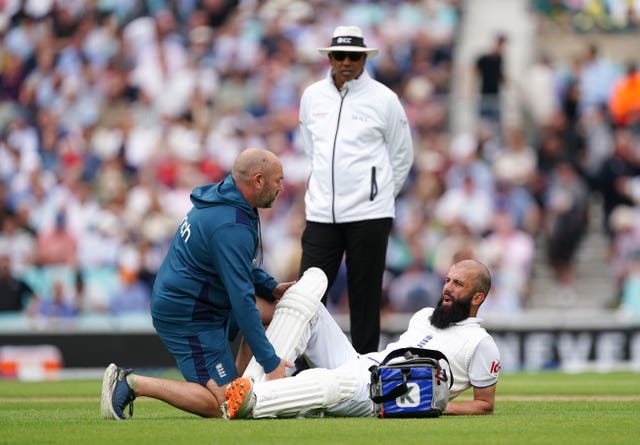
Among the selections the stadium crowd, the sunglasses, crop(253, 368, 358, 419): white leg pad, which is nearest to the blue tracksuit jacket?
crop(253, 368, 358, 419): white leg pad

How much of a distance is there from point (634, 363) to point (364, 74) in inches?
319

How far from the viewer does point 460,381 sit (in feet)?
28.5

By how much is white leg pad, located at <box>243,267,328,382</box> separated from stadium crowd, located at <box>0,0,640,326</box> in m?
8.37

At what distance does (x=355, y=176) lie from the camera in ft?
34.0

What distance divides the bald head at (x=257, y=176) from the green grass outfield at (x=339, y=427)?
139cm

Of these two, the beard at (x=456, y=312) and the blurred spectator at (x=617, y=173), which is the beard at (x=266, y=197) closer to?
the beard at (x=456, y=312)

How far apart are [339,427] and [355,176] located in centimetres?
305

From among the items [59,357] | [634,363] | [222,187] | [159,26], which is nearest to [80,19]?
[159,26]

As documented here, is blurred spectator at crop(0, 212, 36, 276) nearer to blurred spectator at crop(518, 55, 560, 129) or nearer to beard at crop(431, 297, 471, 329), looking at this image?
blurred spectator at crop(518, 55, 560, 129)

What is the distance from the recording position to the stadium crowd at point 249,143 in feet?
60.1

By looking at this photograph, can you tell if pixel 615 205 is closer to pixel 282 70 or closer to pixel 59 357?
pixel 282 70

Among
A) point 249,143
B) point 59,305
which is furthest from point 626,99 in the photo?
point 59,305

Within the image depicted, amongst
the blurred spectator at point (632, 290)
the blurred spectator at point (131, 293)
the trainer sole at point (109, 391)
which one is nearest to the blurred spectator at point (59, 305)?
the blurred spectator at point (131, 293)

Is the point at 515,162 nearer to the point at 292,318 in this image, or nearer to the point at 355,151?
the point at 355,151
